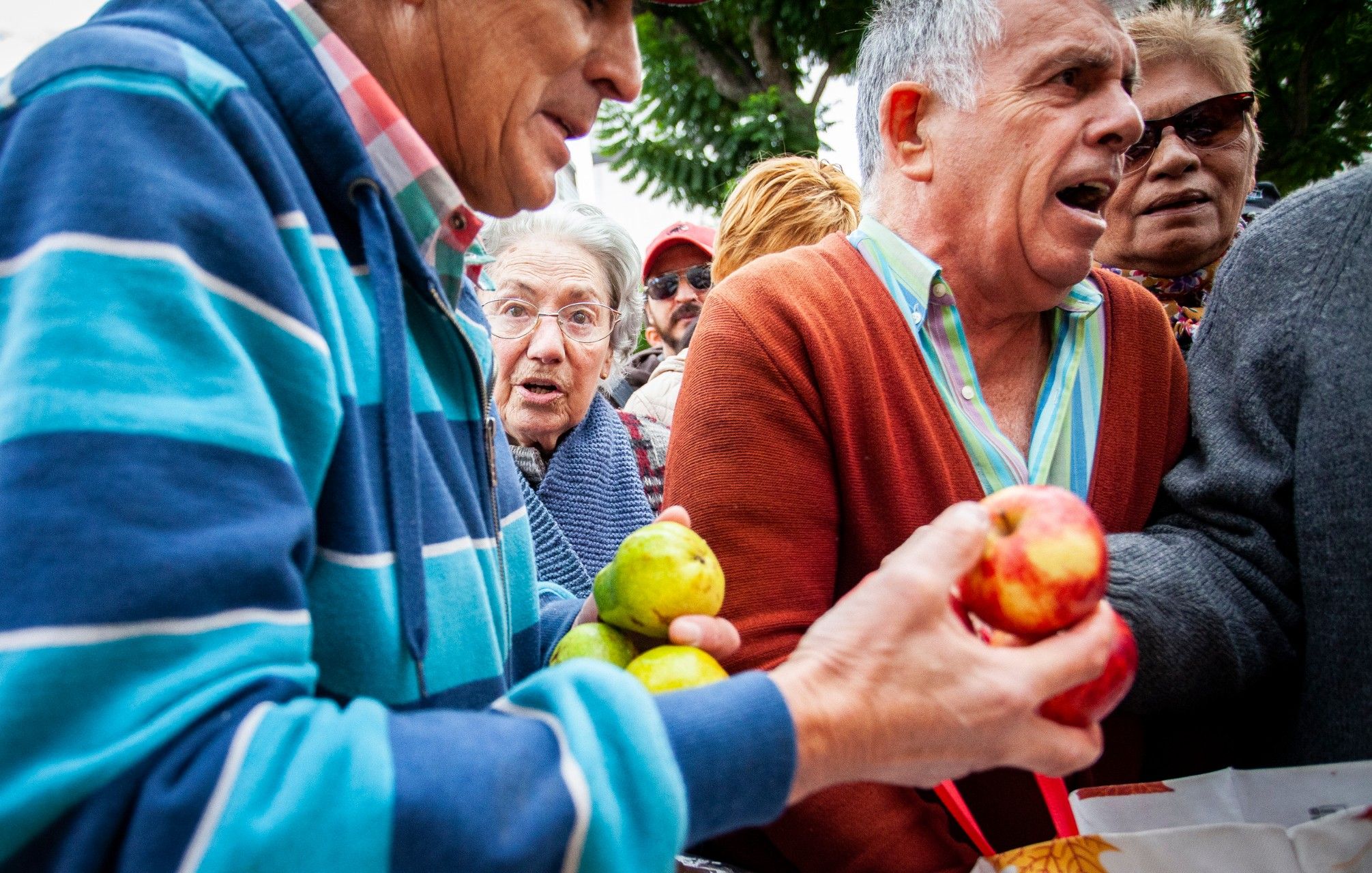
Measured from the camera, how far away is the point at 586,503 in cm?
284

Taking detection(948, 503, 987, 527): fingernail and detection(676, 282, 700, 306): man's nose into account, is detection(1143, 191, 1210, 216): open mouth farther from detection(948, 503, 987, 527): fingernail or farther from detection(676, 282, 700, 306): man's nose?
detection(676, 282, 700, 306): man's nose

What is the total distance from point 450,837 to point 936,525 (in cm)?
59

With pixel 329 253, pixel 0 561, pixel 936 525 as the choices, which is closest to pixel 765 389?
pixel 936 525

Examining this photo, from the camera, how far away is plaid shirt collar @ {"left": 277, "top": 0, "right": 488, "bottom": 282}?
1.12 meters

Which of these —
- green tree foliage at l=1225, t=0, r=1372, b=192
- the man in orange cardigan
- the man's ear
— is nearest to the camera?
the man in orange cardigan

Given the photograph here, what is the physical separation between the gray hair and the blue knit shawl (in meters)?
0.39

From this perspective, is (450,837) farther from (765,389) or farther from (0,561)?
(765,389)

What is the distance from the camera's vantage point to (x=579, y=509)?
2.81 meters

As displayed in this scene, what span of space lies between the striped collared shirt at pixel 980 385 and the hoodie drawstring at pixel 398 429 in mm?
1096

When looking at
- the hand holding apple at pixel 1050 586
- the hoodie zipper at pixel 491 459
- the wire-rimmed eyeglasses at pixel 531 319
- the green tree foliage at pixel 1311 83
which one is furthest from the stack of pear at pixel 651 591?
the green tree foliage at pixel 1311 83

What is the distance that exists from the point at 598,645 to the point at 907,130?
4.45 feet

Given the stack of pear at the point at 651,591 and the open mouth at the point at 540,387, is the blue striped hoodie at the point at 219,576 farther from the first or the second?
the open mouth at the point at 540,387

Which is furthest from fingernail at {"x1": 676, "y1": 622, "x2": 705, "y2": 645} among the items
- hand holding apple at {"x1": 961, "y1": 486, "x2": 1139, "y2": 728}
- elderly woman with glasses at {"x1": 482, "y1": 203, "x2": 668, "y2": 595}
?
elderly woman with glasses at {"x1": 482, "y1": 203, "x2": 668, "y2": 595}

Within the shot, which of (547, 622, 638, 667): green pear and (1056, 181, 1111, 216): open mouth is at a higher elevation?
(1056, 181, 1111, 216): open mouth
